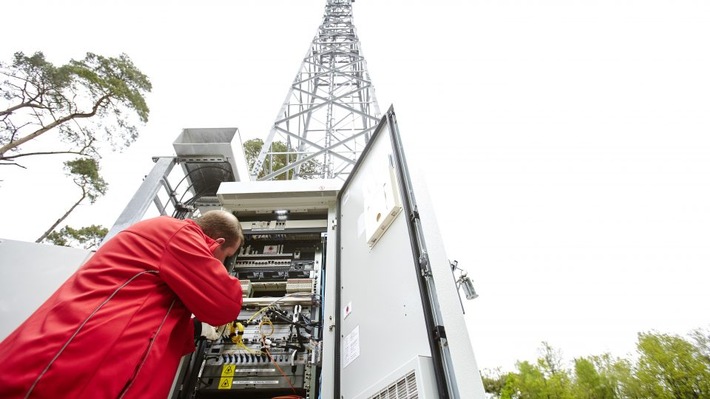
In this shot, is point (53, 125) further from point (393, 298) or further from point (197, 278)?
point (393, 298)

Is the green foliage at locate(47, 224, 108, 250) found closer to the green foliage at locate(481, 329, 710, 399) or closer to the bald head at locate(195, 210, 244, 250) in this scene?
the bald head at locate(195, 210, 244, 250)

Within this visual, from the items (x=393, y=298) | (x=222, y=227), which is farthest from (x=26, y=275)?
(x=393, y=298)

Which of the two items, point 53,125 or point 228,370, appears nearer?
point 228,370

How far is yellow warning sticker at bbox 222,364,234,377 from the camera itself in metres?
1.76

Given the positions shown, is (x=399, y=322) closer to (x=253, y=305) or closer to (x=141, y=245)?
(x=141, y=245)

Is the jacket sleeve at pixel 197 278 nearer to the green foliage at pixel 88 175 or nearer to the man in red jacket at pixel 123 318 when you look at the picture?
the man in red jacket at pixel 123 318

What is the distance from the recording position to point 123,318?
0.95 meters

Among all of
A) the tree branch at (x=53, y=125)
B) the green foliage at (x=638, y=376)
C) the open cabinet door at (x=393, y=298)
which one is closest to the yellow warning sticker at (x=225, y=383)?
the open cabinet door at (x=393, y=298)

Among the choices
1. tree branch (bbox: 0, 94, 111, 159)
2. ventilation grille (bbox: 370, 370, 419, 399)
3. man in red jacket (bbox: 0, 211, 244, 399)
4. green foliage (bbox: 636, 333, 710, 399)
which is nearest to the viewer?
man in red jacket (bbox: 0, 211, 244, 399)

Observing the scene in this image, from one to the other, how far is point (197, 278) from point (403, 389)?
867mm

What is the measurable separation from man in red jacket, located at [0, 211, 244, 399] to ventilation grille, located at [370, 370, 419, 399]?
714 mm

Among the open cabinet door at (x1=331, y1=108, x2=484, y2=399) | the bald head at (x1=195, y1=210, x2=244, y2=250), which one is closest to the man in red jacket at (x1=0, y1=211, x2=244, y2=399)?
the bald head at (x1=195, y1=210, x2=244, y2=250)

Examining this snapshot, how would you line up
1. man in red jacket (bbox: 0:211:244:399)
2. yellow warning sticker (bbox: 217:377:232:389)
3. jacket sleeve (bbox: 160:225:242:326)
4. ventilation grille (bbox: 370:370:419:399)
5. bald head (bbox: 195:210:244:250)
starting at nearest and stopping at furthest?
1. man in red jacket (bbox: 0:211:244:399)
2. ventilation grille (bbox: 370:370:419:399)
3. jacket sleeve (bbox: 160:225:242:326)
4. bald head (bbox: 195:210:244:250)
5. yellow warning sticker (bbox: 217:377:232:389)

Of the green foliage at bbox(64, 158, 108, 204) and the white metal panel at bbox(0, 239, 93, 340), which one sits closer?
the white metal panel at bbox(0, 239, 93, 340)
